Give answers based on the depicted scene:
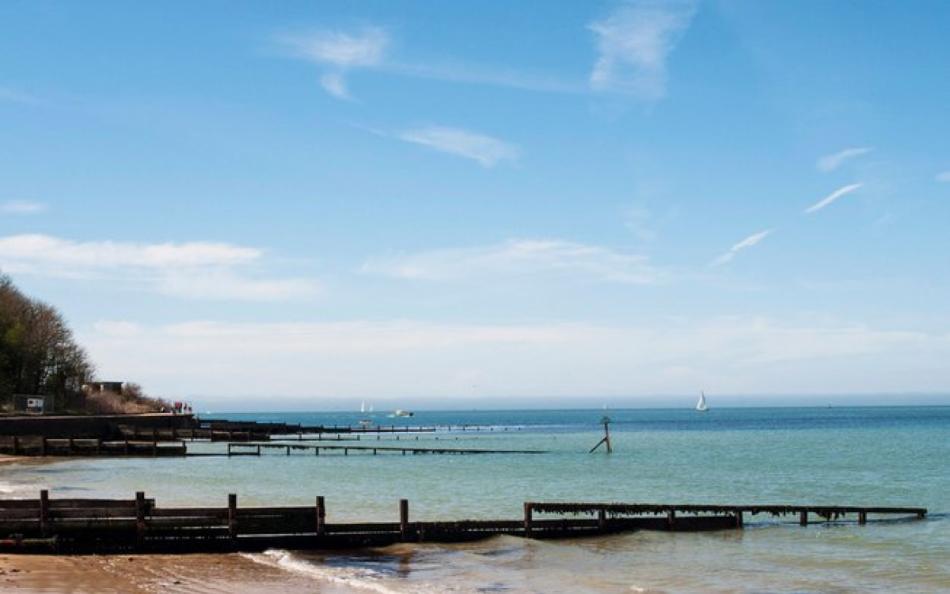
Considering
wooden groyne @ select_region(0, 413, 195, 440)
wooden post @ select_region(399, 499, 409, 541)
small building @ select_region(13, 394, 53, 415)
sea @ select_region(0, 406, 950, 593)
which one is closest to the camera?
sea @ select_region(0, 406, 950, 593)

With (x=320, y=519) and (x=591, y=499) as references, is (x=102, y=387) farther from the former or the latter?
(x=320, y=519)

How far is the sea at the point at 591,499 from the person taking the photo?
2966 centimetres

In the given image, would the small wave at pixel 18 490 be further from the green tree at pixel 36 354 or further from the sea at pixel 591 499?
the green tree at pixel 36 354

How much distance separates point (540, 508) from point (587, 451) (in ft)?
234

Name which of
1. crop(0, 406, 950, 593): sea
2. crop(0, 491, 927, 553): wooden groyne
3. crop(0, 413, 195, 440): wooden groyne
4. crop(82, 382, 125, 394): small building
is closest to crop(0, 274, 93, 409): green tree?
crop(82, 382, 125, 394): small building

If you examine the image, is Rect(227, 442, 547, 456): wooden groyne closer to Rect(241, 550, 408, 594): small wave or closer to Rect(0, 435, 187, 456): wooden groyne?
Rect(0, 435, 187, 456): wooden groyne

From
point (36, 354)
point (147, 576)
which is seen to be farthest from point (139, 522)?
point (36, 354)

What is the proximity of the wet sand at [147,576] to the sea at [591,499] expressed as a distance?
394 millimetres

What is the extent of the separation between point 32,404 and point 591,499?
195 ft

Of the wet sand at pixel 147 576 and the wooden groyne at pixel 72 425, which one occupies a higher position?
the wooden groyne at pixel 72 425

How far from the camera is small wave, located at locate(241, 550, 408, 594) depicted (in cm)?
2695

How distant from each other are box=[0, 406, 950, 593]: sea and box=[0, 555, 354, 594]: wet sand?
0.39m

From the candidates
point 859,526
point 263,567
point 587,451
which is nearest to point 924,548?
point 859,526

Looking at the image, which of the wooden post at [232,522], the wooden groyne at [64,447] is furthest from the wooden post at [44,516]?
the wooden groyne at [64,447]
